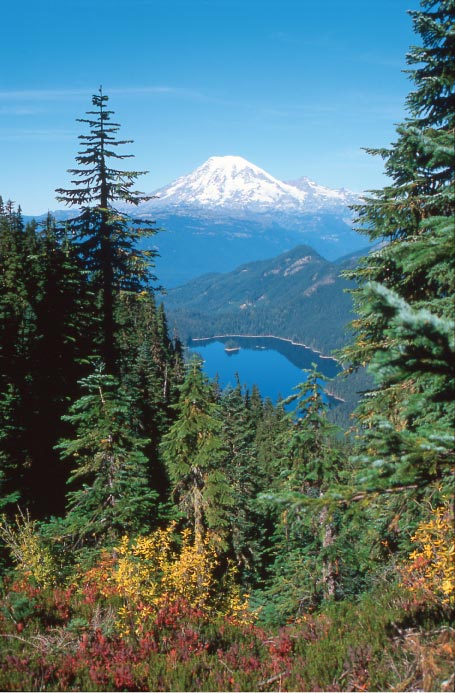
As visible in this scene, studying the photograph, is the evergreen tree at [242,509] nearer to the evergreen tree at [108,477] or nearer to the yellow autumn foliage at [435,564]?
the evergreen tree at [108,477]

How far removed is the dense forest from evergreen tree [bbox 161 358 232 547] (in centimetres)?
8

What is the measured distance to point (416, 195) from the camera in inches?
416

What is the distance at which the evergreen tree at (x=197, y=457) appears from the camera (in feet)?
49.4

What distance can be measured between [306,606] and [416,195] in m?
10.3

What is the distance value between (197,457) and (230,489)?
164 cm

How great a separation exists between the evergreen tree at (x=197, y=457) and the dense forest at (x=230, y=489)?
0.08 meters

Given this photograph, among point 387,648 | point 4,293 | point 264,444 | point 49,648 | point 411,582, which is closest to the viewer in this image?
point 387,648

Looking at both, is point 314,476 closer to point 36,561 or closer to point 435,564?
point 435,564

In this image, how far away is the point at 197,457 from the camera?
49.3ft

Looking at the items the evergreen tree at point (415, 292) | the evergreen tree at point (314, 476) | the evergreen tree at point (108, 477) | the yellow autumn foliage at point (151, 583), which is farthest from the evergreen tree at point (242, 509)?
the evergreen tree at point (415, 292)

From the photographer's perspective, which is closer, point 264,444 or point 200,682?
point 200,682

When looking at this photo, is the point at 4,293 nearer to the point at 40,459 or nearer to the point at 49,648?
the point at 40,459

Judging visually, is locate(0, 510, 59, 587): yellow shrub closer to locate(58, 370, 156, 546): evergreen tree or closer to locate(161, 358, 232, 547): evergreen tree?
locate(58, 370, 156, 546): evergreen tree

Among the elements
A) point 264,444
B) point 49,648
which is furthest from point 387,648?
point 264,444
